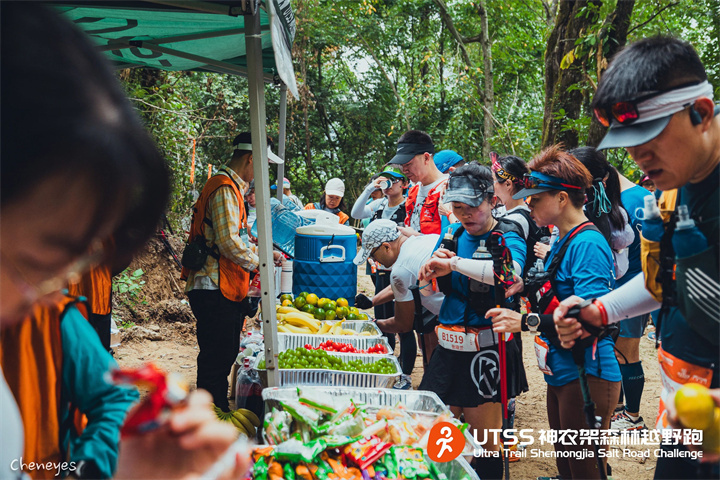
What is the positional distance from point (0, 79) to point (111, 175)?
144 mm

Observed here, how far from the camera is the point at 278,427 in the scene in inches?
97.1

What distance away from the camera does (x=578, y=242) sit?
2.73 m

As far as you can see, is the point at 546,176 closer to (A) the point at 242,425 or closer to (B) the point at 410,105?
(A) the point at 242,425

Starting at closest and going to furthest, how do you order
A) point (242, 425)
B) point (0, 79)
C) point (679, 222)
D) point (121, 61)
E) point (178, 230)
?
point (0, 79) → point (679, 222) → point (242, 425) → point (121, 61) → point (178, 230)

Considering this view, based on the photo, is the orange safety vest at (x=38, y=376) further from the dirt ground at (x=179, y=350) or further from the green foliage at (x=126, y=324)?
the green foliage at (x=126, y=324)

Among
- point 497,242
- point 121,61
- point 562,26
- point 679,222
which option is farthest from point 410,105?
point 679,222

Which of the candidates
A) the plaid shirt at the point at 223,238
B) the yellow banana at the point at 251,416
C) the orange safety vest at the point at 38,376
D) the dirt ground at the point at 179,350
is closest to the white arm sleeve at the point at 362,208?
the dirt ground at the point at 179,350

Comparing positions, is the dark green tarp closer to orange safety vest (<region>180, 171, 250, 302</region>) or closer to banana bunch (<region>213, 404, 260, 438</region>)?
orange safety vest (<region>180, 171, 250, 302</region>)

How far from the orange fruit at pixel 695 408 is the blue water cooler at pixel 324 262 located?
458 cm

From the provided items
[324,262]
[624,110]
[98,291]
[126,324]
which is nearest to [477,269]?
[624,110]

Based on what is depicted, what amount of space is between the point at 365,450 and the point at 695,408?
1495 mm

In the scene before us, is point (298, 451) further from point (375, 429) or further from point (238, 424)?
point (238, 424)

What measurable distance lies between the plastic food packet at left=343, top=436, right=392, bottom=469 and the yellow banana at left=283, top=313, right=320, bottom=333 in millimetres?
2215

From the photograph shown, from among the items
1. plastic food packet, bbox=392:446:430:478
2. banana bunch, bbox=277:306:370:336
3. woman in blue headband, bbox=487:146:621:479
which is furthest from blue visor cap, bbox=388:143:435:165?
plastic food packet, bbox=392:446:430:478
